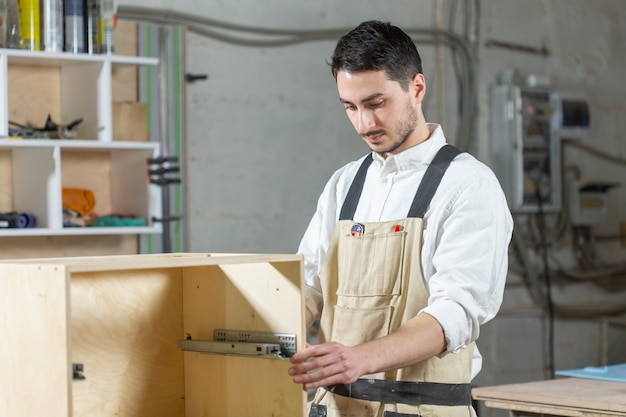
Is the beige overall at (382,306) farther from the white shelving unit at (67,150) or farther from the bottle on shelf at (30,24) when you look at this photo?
the bottle on shelf at (30,24)

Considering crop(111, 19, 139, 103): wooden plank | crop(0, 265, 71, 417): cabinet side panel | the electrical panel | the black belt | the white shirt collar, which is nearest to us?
crop(0, 265, 71, 417): cabinet side panel

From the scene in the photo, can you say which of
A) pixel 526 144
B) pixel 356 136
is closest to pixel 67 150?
pixel 356 136

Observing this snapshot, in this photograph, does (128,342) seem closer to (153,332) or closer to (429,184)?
(153,332)

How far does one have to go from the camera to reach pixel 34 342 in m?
1.63

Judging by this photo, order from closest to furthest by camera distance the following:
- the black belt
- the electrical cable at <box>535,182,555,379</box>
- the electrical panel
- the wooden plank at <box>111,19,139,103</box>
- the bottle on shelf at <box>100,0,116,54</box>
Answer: the black belt
the bottle on shelf at <box>100,0,116,54</box>
the wooden plank at <box>111,19,139,103</box>
the electrical panel
the electrical cable at <box>535,182,555,379</box>

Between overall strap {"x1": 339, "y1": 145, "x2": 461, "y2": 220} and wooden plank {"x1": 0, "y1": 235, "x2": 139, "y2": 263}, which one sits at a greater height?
overall strap {"x1": 339, "y1": 145, "x2": 461, "y2": 220}

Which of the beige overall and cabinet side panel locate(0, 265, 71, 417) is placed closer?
cabinet side panel locate(0, 265, 71, 417)

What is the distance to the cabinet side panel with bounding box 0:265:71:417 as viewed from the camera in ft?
5.08

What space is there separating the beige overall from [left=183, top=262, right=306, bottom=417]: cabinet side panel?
0.80 ft

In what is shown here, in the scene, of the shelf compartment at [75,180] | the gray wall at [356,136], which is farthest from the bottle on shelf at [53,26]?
the gray wall at [356,136]

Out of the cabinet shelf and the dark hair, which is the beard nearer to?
the dark hair

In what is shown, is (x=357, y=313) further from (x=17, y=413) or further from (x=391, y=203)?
(x=17, y=413)

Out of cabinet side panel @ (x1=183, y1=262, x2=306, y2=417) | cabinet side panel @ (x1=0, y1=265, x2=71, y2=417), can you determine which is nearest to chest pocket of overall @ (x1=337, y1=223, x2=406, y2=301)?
cabinet side panel @ (x1=183, y1=262, x2=306, y2=417)

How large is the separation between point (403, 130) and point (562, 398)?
94 centimetres
